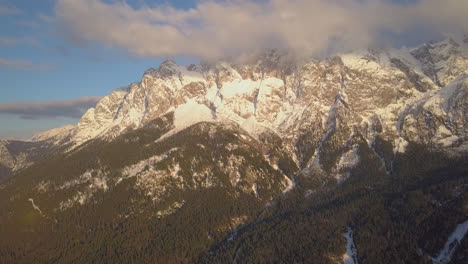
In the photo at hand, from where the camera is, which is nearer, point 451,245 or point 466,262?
point 466,262

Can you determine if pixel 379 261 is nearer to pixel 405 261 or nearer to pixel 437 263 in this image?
pixel 405 261

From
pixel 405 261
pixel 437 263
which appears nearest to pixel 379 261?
pixel 405 261

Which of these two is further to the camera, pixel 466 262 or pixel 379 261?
pixel 379 261

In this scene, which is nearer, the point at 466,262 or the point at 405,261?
the point at 466,262

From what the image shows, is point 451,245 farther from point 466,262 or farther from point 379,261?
point 379,261

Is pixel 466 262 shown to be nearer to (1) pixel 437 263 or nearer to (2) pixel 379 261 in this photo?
(1) pixel 437 263

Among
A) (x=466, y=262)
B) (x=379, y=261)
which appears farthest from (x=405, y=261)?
(x=466, y=262)

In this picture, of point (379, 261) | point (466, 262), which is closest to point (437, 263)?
point (466, 262)
